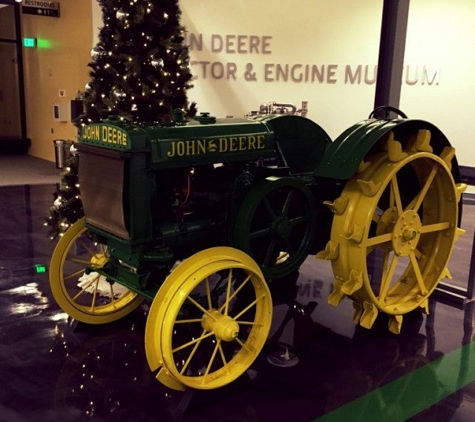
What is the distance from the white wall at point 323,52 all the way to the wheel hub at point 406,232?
4358 mm

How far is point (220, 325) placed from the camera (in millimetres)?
2287

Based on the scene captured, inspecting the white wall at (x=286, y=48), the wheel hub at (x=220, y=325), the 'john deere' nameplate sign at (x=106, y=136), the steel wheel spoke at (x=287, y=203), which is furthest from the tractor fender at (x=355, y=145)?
the white wall at (x=286, y=48)

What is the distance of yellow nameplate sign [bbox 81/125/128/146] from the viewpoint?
2.37m

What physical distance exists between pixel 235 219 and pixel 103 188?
662 millimetres

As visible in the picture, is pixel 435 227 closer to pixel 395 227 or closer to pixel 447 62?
pixel 395 227

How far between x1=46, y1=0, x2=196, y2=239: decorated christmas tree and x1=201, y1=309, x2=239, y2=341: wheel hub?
6.03 feet

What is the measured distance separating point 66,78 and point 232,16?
11.1ft

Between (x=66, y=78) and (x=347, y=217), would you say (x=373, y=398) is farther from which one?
(x=66, y=78)

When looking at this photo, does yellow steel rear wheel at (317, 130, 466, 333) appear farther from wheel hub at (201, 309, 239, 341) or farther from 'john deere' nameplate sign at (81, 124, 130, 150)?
'john deere' nameplate sign at (81, 124, 130, 150)

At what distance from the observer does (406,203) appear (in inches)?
129

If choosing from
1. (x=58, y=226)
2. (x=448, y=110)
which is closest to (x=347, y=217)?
(x=58, y=226)

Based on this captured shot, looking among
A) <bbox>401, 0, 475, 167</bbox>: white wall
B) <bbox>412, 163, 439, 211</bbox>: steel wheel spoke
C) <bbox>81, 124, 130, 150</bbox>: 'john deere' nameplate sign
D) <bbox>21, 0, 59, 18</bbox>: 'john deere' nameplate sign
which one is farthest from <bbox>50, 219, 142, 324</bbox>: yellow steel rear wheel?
<bbox>21, 0, 59, 18</bbox>: 'john deere' nameplate sign

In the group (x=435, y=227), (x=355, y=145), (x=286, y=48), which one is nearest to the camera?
(x=355, y=145)

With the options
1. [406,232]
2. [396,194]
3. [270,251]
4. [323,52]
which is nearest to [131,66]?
[270,251]
